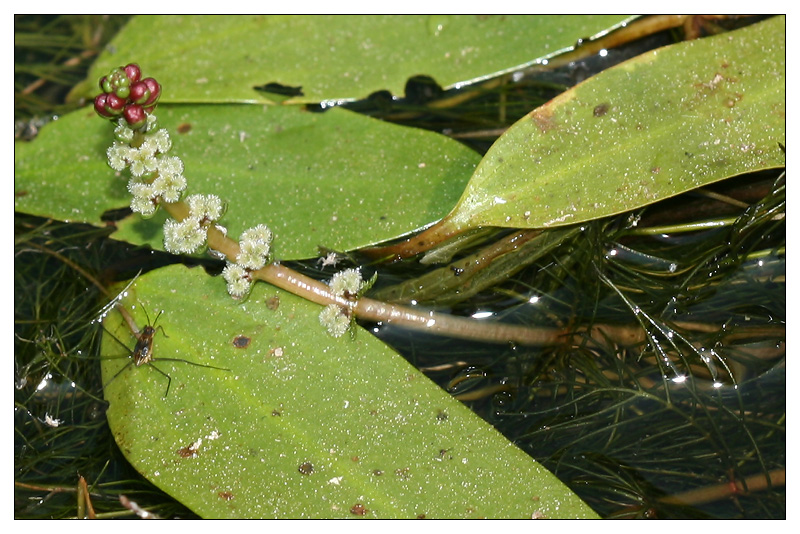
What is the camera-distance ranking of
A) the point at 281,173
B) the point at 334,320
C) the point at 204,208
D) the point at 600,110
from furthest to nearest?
the point at 281,173, the point at 600,110, the point at 334,320, the point at 204,208

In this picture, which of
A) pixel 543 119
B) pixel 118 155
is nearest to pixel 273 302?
pixel 118 155

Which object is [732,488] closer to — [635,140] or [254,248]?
[635,140]

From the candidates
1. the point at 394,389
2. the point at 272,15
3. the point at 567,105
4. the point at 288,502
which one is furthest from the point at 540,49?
the point at 288,502

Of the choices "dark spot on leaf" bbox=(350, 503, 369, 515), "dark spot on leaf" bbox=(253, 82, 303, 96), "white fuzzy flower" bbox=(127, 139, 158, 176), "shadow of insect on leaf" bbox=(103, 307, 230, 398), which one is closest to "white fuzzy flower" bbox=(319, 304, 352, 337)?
"shadow of insect on leaf" bbox=(103, 307, 230, 398)

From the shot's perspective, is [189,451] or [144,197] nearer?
[144,197]

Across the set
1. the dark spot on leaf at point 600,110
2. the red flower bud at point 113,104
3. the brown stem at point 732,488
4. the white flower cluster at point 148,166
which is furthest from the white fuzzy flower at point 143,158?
the brown stem at point 732,488

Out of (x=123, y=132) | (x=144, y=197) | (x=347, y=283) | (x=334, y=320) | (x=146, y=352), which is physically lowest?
(x=146, y=352)
